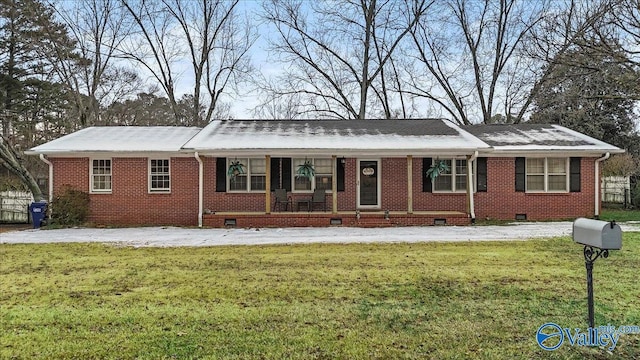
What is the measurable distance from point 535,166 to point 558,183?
974 mm

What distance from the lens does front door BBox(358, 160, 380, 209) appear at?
51.3 ft

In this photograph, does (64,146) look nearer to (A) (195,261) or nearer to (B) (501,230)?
(A) (195,261)

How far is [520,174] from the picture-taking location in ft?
50.5

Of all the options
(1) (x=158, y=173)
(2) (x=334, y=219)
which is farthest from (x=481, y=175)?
(1) (x=158, y=173)

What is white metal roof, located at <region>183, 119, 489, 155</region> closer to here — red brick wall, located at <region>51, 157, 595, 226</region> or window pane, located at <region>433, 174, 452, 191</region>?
red brick wall, located at <region>51, 157, 595, 226</region>

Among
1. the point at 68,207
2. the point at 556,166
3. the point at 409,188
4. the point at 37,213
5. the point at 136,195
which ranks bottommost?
the point at 37,213

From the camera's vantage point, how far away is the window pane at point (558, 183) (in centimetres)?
1548

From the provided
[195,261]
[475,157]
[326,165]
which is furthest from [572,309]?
[326,165]

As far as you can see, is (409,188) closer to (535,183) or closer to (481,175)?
(481,175)

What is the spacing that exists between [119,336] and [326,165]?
1165cm

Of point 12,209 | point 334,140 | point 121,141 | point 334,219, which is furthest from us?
point 12,209

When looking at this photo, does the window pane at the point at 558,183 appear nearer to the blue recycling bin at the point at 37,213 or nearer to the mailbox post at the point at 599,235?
the mailbox post at the point at 599,235

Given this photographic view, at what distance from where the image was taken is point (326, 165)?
15656 millimetres

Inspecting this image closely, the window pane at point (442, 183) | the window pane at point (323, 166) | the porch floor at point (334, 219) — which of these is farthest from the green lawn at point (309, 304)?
the window pane at point (323, 166)
